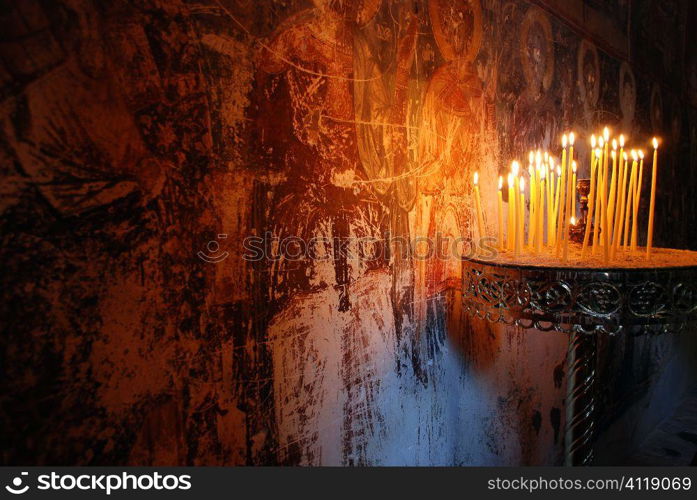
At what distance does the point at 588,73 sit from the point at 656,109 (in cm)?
248

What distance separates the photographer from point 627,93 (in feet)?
15.5

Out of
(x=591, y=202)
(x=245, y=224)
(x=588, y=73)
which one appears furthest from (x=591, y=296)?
(x=588, y=73)

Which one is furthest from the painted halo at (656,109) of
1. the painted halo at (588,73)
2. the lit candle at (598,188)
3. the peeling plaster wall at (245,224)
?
the lit candle at (598,188)

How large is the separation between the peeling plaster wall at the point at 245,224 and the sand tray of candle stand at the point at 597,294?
698mm

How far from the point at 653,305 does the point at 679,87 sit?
6.86 m

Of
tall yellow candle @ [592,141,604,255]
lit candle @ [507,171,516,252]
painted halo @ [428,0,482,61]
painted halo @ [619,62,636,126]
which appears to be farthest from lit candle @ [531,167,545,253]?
painted halo @ [619,62,636,126]

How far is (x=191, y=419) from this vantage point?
143cm

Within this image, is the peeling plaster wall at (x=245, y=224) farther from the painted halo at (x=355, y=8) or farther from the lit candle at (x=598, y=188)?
the lit candle at (x=598, y=188)

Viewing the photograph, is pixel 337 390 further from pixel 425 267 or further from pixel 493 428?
pixel 493 428

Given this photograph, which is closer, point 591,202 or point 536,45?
point 591,202

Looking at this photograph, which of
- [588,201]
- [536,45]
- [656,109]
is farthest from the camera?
[656,109]

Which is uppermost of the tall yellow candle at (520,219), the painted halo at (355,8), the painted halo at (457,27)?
the painted halo at (457,27)

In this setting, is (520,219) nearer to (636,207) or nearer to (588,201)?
(588,201)

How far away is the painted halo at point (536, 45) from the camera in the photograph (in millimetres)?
3031
